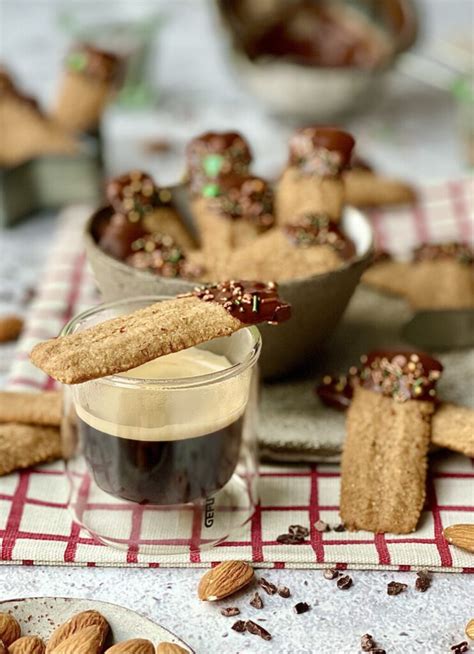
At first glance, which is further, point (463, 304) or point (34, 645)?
point (463, 304)

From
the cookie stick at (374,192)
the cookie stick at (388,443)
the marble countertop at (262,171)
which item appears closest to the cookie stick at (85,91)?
the marble countertop at (262,171)

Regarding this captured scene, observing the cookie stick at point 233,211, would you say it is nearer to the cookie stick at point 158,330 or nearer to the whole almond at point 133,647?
the cookie stick at point 158,330

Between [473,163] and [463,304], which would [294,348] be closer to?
[463,304]

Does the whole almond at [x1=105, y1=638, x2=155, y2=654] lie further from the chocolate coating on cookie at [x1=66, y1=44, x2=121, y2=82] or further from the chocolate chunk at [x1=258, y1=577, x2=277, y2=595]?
the chocolate coating on cookie at [x1=66, y1=44, x2=121, y2=82]

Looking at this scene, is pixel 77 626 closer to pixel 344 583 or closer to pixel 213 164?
pixel 344 583

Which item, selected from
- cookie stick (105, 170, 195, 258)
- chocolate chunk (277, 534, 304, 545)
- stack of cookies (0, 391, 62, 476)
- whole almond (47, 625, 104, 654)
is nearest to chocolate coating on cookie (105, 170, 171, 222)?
cookie stick (105, 170, 195, 258)

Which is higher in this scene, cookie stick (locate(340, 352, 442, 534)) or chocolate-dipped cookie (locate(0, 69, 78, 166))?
cookie stick (locate(340, 352, 442, 534))

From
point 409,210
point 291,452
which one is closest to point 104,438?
point 291,452
